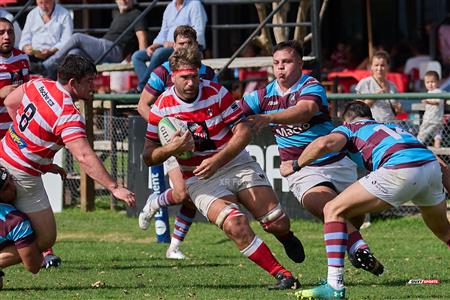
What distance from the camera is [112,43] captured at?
673 inches

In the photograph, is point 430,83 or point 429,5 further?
point 429,5

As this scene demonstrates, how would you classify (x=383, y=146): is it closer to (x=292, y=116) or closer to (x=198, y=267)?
(x=292, y=116)

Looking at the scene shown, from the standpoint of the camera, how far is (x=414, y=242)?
13.5 m

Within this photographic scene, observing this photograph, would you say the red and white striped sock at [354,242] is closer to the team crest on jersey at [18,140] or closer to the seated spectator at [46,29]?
the team crest on jersey at [18,140]

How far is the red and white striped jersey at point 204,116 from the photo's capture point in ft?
32.0

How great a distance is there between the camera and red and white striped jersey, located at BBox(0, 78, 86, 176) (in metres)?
9.30

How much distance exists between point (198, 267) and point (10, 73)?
267 centimetres

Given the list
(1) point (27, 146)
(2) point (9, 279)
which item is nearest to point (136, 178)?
(2) point (9, 279)

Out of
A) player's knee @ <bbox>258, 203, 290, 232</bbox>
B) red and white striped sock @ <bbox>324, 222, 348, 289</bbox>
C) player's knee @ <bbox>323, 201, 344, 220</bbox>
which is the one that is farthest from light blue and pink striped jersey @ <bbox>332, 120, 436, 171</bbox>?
player's knee @ <bbox>258, 203, 290, 232</bbox>

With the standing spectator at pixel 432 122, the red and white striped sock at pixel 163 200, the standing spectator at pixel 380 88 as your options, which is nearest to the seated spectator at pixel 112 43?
the standing spectator at pixel 380 88

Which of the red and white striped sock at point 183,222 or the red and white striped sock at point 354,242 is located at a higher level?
the red and white striped sock at point 354,242

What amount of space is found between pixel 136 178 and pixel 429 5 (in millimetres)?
10083

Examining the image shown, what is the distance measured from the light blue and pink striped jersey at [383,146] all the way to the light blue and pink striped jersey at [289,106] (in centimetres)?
112

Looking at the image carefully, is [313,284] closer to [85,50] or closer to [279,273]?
[279,273]
